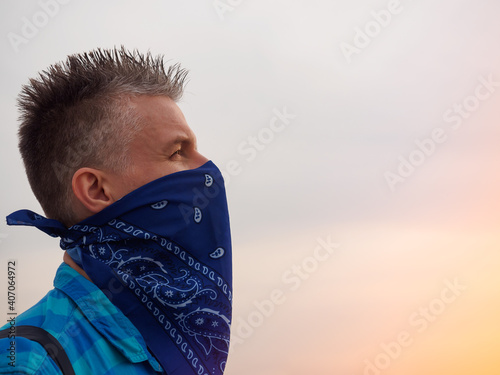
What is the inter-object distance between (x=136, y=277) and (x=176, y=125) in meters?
0.93

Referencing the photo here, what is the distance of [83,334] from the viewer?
102 inches

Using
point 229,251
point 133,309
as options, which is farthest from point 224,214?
point 133,309

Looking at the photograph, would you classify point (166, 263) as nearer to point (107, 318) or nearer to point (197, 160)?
point (107, 318)

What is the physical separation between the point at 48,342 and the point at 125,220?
75 centimetres

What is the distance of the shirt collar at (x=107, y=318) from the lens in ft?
8.57

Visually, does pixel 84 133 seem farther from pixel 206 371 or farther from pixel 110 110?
pixel 206 371

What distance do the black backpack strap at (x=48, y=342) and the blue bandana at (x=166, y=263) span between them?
1.25 feet

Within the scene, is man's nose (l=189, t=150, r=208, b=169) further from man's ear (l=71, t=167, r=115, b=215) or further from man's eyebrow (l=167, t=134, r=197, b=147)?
man's ear (l=71, t=167, r=115, b=215)

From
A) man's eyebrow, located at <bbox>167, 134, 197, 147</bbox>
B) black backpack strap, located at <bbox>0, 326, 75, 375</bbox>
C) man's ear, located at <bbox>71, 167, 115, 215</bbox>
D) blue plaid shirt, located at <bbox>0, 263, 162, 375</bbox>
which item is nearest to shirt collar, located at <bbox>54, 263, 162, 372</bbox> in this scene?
blue plaid shirt, located at <bbox>0, 263, 162, 375</bbox>

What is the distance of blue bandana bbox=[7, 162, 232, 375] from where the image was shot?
277 centimetres

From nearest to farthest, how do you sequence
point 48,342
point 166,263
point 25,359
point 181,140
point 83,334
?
point 25,359 < point 48,342 < point 83,334 < point 166,263 < point 181,140

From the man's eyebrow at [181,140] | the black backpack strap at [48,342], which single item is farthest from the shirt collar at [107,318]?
the man's eyebrow at [181,140]

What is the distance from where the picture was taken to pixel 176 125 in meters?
3.18

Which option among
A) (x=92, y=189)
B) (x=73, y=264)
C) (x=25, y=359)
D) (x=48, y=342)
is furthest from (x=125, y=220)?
(x=25, y=359)
